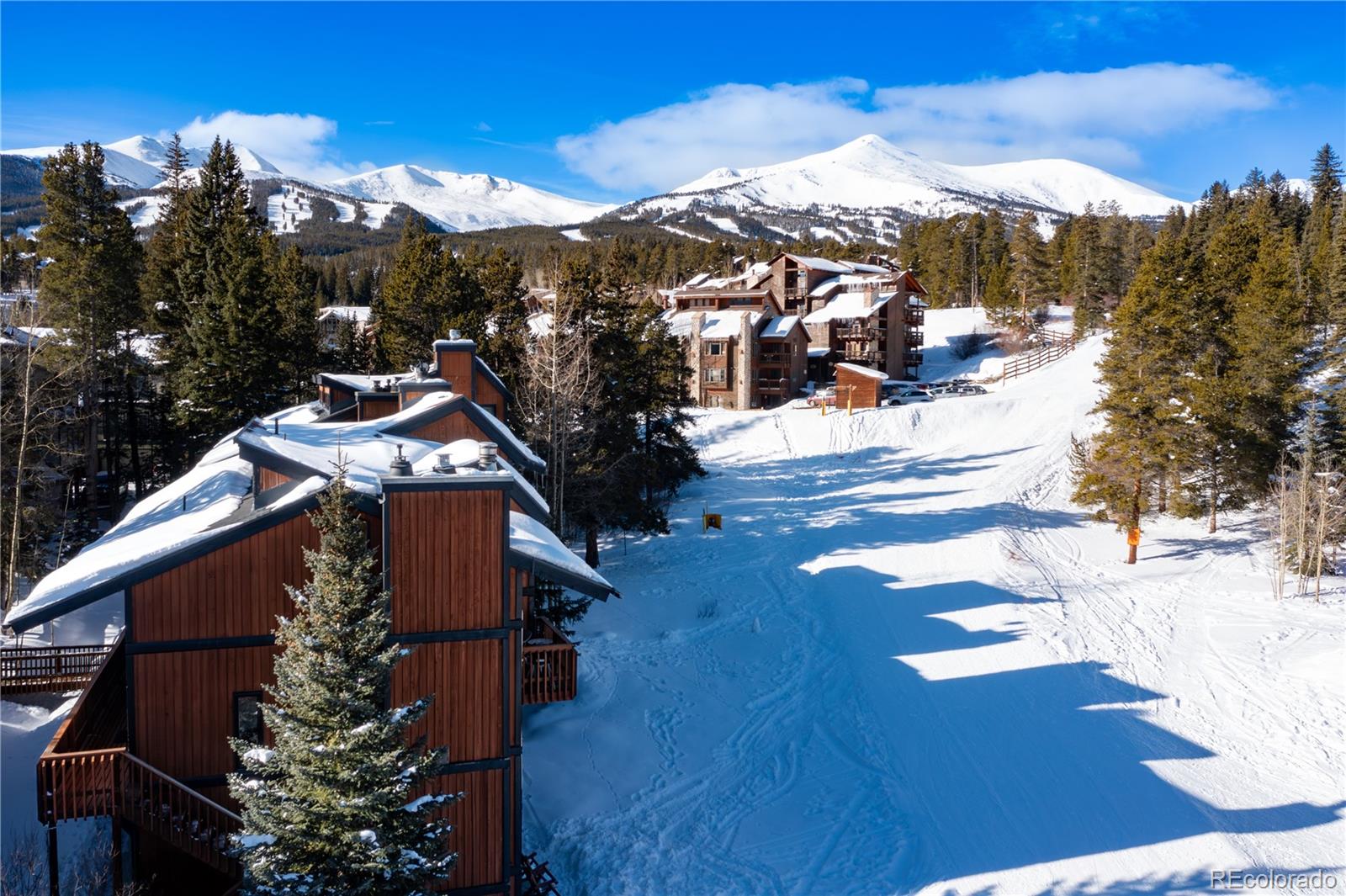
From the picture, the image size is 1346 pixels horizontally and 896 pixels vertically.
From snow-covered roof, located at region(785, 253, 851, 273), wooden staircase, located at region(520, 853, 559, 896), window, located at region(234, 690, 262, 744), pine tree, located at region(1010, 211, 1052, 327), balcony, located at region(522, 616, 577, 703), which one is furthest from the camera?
pine tree, located at region(1010, 211, 1052, 327)

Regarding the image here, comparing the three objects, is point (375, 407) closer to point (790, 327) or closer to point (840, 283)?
point (790, 327)

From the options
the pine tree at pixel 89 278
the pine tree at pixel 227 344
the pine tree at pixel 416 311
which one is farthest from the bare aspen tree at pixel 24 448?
the pine tree at pixel 416 311

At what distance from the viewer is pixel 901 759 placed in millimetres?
15766

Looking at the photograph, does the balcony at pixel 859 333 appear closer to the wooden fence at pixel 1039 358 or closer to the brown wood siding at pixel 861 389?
the wooden fence at pixel 1039 358

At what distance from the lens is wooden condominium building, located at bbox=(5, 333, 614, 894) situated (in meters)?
10.2

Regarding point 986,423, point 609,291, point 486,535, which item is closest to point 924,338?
point 986,423

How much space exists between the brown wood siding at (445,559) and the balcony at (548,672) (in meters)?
2.40

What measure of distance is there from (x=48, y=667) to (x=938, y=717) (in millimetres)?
17635

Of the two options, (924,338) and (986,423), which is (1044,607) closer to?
(986,423)

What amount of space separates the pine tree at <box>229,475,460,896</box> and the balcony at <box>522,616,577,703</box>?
3578 mm

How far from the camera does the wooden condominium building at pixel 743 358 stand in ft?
177

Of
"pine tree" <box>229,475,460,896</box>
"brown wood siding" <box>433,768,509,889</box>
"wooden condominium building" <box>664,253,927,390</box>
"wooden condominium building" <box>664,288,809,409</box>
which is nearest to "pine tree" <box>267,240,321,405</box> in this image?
"brown wood siding" <box>433,768,509,889</box>

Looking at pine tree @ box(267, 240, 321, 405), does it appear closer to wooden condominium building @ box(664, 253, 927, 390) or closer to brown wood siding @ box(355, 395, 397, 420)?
brown wood siding @ box(355, 395, 397, 420)

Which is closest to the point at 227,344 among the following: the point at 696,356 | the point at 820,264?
the point at 696,356
